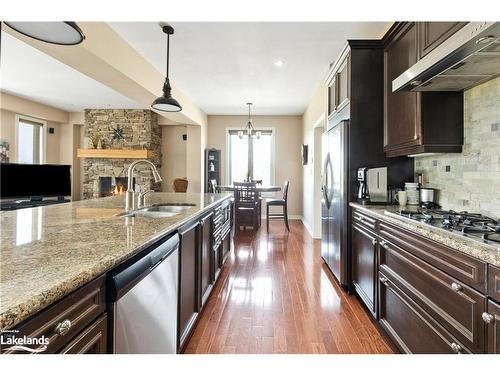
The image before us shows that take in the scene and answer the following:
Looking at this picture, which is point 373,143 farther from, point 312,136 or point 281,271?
point 312,136

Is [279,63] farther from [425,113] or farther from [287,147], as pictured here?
[287,147]

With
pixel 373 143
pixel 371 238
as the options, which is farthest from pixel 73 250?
pixel 373 143

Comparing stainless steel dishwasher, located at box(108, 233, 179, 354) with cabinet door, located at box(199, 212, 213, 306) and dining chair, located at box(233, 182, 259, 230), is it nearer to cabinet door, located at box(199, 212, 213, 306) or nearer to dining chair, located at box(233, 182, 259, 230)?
cabinet door, located at box(199, 212, 213, 306)

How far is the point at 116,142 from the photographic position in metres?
7.30

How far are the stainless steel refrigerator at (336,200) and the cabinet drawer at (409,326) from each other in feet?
2.66

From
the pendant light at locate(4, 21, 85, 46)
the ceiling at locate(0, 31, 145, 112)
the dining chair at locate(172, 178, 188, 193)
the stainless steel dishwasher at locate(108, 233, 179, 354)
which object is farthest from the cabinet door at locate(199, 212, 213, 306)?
the dining chair at locate(172, 178, 188, 193)

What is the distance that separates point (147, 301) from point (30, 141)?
8.06 meters

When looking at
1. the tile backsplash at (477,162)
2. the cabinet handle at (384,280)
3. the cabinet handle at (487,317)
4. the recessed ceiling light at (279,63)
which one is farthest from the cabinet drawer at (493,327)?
the recessed ceiling light at (279,63)

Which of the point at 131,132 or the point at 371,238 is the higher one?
the point at 131,132

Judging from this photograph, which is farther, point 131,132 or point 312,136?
point 131,132

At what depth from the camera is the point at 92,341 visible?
0.84 metres

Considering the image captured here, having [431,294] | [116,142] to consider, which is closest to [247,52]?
[431,294]

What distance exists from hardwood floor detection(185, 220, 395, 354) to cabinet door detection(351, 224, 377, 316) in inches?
6.7
